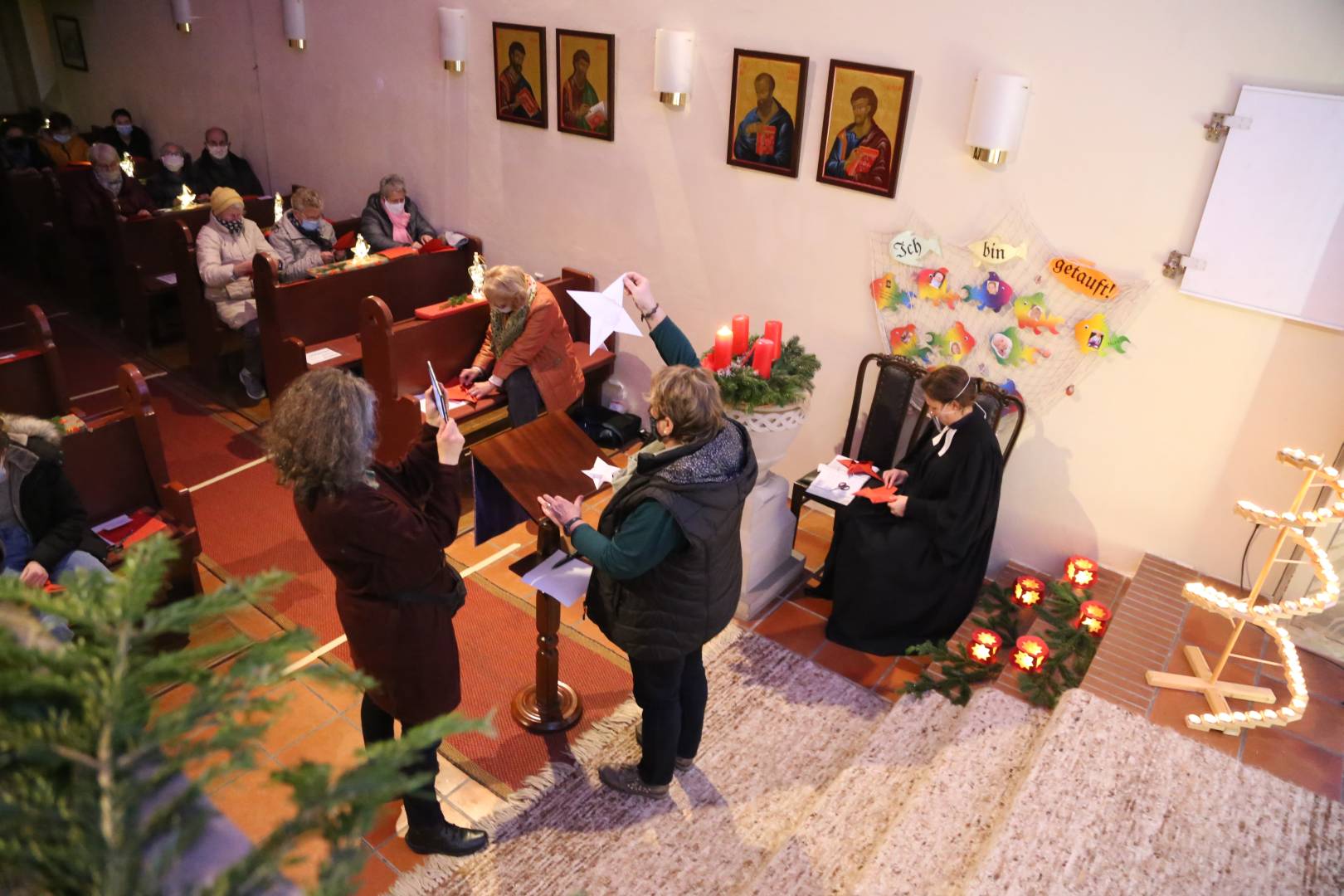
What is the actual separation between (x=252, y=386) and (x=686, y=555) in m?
4.47

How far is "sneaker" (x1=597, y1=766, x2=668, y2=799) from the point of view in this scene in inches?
133

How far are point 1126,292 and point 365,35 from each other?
535 cm

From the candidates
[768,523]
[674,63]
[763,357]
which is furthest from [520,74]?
[768,523]

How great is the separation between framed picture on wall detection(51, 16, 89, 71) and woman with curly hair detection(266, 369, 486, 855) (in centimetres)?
957

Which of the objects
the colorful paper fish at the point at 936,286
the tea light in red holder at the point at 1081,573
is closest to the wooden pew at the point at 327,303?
the colorful paper fish at the point at 936,286

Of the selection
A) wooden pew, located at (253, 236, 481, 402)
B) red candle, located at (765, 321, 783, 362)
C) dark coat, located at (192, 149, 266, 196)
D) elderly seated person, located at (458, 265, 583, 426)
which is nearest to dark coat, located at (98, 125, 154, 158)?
dark coat, located at (192, 149, 266, 196)

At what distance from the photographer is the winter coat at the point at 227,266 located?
233 inches

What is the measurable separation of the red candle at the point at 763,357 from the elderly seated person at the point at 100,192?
534 cm

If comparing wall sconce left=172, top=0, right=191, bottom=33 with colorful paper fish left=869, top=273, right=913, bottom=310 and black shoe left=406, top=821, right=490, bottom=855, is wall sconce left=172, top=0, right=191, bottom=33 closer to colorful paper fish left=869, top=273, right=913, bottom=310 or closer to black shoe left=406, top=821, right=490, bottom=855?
colorful paper fish left=869, top=273, right=913, bottom=310

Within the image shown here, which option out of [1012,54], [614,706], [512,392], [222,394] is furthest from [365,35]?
[614,706]

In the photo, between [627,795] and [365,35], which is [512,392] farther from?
[365,35]

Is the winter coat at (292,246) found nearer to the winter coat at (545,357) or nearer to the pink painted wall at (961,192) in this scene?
the pink painted wall at (961,192)

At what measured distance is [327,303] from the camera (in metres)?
5.82

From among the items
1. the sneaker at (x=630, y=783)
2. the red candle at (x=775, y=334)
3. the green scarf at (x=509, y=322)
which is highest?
the red candle at (x=775, y=334)
